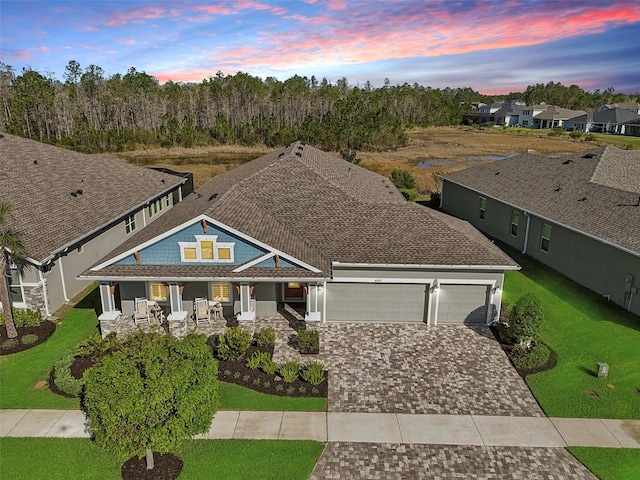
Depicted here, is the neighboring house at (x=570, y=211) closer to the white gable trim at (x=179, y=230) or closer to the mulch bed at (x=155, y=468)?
the white gable trim at (x=179, y=230)

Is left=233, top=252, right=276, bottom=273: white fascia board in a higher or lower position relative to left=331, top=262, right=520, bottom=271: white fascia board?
higher

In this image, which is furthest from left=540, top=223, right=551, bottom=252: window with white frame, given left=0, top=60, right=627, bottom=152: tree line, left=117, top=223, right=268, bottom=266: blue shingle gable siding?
left=0, top=60, right=627, bottom=152: tree line

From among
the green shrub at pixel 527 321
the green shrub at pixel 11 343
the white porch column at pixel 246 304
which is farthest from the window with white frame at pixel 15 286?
the green shrub at pixel 527 321

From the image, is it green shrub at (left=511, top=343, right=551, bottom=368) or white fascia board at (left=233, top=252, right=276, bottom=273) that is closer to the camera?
green shrub at (left=511, top=343, right=551, bottom=368)

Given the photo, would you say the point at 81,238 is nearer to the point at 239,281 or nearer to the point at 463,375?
the point at 239,281

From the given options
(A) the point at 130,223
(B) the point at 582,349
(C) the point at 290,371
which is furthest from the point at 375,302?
(A) the point at 130,223

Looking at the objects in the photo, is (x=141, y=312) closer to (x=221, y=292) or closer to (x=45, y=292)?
(x=221, y=292)

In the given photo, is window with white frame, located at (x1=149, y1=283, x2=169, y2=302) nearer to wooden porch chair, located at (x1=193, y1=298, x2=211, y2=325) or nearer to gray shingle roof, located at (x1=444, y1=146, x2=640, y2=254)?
wooden porch chair, located at (x1=193, y1=298, x2=211, y2=325)
